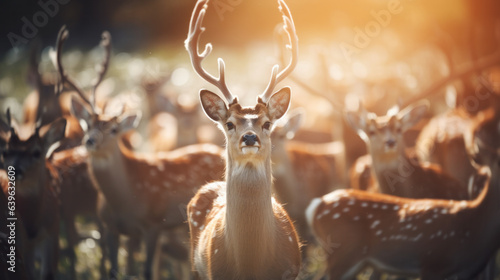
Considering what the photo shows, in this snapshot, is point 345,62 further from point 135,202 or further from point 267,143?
point 267,143

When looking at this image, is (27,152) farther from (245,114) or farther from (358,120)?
(358,120)

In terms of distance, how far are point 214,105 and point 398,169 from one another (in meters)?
2.35

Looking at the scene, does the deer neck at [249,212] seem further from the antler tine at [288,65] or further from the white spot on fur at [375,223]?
the white spot on fur at [375,223]

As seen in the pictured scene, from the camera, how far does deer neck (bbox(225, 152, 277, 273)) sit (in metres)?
3.91

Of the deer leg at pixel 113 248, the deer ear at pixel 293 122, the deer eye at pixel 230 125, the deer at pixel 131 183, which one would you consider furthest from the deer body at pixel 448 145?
the deer eye at pixel 230 125

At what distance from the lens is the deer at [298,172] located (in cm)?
657

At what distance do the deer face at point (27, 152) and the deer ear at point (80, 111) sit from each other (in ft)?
1.83

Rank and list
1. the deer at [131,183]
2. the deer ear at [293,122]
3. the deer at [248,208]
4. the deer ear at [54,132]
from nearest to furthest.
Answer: the deer at [248,208]
the deer ear at [54,132]
the deer at [131,183]
the deer ear at [293,122]

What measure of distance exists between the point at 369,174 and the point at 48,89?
4.81 m

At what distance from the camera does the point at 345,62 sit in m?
12.4

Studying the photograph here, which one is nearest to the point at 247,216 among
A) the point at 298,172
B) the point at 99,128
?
the point at 99,128

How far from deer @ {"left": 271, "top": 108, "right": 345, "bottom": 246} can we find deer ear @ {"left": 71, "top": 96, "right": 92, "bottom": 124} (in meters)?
1.62

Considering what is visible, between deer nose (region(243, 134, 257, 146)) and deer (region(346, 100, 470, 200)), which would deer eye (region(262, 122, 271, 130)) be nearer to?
deer nose (region(243, 134, 257, 146))

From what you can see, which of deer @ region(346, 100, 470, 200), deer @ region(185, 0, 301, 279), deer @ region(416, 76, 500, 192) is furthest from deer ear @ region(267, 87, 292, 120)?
deer @ region(416, 76, 500, 192)
